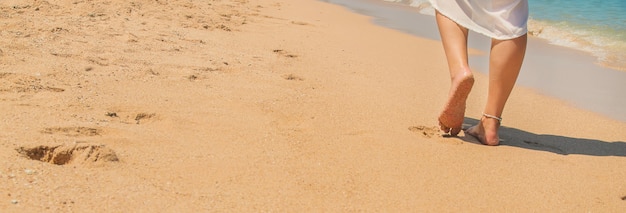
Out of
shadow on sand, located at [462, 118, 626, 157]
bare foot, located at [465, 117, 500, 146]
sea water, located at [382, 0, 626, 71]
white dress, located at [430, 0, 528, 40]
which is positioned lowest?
sea water, located at [382, 0, 626, 71]

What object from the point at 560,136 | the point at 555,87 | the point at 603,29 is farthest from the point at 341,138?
the point at 603,29

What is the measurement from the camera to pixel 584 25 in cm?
824

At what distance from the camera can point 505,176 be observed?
261 centimetres

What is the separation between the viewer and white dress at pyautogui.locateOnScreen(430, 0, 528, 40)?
302cm

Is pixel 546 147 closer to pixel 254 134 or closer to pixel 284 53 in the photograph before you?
→ pixel 254 134

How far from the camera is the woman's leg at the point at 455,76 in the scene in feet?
9.45

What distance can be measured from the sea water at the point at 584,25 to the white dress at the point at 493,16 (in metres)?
3.03

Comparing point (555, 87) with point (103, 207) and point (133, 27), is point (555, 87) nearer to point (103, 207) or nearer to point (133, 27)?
point (133, 27)

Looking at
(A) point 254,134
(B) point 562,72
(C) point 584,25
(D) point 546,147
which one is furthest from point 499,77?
(C) point 584,25

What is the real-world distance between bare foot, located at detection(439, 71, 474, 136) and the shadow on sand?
0.11 meters

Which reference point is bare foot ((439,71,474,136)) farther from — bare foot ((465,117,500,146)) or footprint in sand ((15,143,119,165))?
footprint in sand ((15,143,119,165))

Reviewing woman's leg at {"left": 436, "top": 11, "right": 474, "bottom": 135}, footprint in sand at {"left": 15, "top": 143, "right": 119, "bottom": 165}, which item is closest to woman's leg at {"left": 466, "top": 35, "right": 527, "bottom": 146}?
woman's leg at {"left": 436, "top": 11, "right": 474, "bottom": 135}

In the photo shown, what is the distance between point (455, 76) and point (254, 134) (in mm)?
854

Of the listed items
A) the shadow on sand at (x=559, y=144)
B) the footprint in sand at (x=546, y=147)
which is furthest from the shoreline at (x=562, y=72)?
the footprint in sand at (x=546, y=147)
